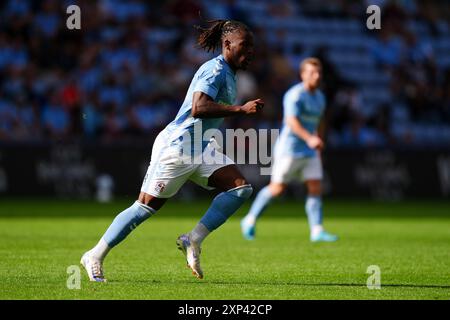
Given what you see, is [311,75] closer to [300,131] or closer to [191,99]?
[300,131]

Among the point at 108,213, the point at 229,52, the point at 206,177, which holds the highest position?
the point at 229,52

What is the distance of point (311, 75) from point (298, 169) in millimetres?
1372

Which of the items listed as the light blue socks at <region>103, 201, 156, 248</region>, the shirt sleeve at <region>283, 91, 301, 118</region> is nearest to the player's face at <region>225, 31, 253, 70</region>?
the light blue socks at <region>103, 201, 156, 248</region>

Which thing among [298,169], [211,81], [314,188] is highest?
[211,81]

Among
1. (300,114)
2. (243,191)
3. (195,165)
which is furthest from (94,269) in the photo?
(300,114)

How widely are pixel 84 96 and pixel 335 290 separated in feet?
51.5

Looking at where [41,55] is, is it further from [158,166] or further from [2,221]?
[158,166]

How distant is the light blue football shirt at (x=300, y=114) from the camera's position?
13891 millimetres

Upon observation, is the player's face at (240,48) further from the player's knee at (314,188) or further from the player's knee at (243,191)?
the player's knee at (314,188)

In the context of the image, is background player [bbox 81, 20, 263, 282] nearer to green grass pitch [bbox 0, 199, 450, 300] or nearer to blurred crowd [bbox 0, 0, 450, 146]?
green grass pitch [bbox 0, 199, 450, 300]

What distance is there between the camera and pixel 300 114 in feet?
46.1

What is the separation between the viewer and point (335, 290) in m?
8.22

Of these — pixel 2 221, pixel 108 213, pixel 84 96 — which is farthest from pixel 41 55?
pixel 2 221

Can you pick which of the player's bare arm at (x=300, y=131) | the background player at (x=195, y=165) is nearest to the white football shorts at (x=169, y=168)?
the background player at (x=195, y=165)
